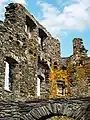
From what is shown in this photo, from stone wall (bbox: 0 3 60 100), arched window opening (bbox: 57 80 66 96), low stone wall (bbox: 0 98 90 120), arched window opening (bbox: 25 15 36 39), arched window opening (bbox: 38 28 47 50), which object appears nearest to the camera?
low stone wall (bbox: 0 98 90 120)

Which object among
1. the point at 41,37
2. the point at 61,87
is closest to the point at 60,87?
the point at 61,87

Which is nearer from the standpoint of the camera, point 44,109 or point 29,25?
point 44,109

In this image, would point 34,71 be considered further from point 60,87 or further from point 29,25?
point 60,87

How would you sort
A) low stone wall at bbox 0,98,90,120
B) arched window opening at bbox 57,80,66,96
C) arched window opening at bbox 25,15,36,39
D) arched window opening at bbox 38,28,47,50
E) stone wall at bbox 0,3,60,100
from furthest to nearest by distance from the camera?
1. arched window opening at bbox 57,80,66,96
2. arched window opening at bbox 38,28,47,50
3. arched window opening at bbox 25,15,36,39
4. stone wall at bbox 0,3,60,100
5. low stone wall at bbox 0,98,90,120

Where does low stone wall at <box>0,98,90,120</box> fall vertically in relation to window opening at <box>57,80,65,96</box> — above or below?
below

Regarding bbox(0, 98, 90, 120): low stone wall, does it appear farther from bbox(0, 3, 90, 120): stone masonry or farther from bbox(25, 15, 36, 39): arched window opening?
bbox(25, 15, 36, 39): arched window opening

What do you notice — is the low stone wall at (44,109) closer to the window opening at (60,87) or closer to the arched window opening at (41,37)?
the arched window opening at (41,37)

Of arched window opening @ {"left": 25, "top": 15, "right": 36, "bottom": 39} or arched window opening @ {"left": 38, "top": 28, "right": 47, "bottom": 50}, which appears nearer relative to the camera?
arched window opening @ {"left": 25, "top": 15, "right": 36, "bottom": 39}

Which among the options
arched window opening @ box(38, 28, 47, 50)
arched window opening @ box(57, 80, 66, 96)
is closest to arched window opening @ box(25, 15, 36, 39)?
arched window opening @ box(38, 28, 47, 50)

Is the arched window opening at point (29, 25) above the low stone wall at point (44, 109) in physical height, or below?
above

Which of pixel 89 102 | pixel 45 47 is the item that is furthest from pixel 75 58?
pixel 89 102

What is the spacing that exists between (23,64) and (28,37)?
1.93m

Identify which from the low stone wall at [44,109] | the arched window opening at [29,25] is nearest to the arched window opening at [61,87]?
the arched window opening at [29,25]

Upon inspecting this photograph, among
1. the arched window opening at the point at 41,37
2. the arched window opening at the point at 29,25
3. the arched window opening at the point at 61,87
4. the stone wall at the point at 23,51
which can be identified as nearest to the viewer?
the stone wall at the point at 23,51
